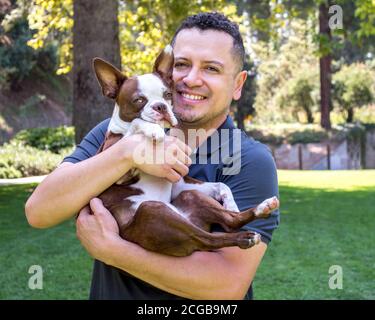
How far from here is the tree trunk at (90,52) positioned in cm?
881

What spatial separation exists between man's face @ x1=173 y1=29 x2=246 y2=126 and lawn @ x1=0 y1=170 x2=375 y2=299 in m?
4.92

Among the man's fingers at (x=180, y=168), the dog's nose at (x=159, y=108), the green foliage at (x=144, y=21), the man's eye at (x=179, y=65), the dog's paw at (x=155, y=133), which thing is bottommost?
the man's fingers at (x=180, y=168)

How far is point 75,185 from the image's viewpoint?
8.87 feet

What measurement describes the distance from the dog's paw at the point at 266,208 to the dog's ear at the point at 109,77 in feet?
2.84

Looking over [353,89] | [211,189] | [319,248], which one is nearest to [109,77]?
[211,189]

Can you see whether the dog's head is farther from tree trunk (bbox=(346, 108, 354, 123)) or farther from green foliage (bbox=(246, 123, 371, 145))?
tree trunk (bbox=(346, 108, 354, 123))

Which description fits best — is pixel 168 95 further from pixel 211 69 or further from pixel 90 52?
pixel 90 52

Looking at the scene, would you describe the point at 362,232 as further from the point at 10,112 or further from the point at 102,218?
the point at 10,112

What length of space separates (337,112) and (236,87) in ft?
127

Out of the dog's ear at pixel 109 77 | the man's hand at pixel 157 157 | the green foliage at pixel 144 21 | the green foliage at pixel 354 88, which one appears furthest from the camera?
the green foliage at pixel 354 88

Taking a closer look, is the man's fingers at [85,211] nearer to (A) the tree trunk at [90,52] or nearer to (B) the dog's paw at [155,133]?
(B) the dog's paw at [155,133]

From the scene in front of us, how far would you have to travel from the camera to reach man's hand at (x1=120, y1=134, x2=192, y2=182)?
2576mm

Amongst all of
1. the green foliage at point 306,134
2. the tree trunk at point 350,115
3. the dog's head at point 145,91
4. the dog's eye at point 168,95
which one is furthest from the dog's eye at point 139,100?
the tree trunk at point 350,115

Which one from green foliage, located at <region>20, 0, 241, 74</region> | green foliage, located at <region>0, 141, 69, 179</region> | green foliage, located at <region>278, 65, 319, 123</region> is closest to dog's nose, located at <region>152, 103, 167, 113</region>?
green foliage, located at <region>20, 0, 241, 74</region>
